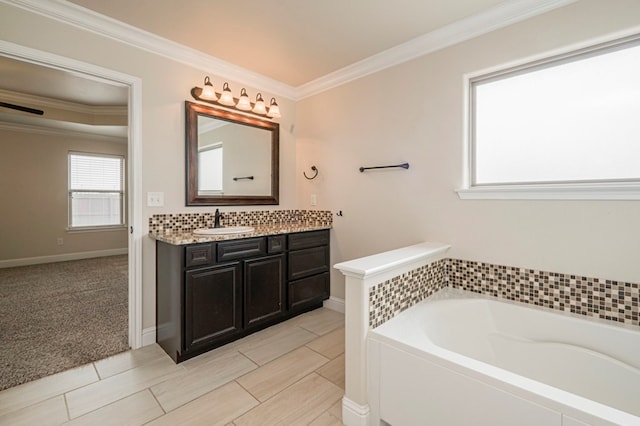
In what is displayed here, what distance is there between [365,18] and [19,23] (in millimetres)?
2202

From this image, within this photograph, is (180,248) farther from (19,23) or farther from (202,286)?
(19,23)

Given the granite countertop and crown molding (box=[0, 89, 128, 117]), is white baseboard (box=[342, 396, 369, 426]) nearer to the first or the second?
the granite countertop

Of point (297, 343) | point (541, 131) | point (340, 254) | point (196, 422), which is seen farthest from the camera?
point (340, 254)

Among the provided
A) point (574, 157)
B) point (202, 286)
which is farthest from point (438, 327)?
point (202, 286)

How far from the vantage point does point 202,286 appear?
204cm

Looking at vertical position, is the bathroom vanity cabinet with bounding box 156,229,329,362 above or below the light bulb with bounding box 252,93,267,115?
below

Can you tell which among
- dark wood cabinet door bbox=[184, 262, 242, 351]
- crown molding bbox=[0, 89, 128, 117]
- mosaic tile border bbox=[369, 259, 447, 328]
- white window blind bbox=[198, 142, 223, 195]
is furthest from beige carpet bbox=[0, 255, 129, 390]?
crown molding bbox=[0, 89, 128, 117]

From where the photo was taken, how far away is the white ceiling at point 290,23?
188 cm

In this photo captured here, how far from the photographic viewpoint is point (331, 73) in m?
2.88

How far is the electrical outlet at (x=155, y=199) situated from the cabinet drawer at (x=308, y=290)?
1309mm

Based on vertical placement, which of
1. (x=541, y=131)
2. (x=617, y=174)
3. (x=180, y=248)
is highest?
(x=541, y=131)

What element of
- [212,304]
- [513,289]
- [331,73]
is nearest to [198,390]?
[212,304]

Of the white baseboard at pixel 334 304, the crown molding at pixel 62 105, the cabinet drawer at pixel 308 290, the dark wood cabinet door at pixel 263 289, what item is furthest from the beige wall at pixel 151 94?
the crown molding at pixel 62 105

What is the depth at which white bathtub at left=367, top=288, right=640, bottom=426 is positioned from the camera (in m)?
1.03
